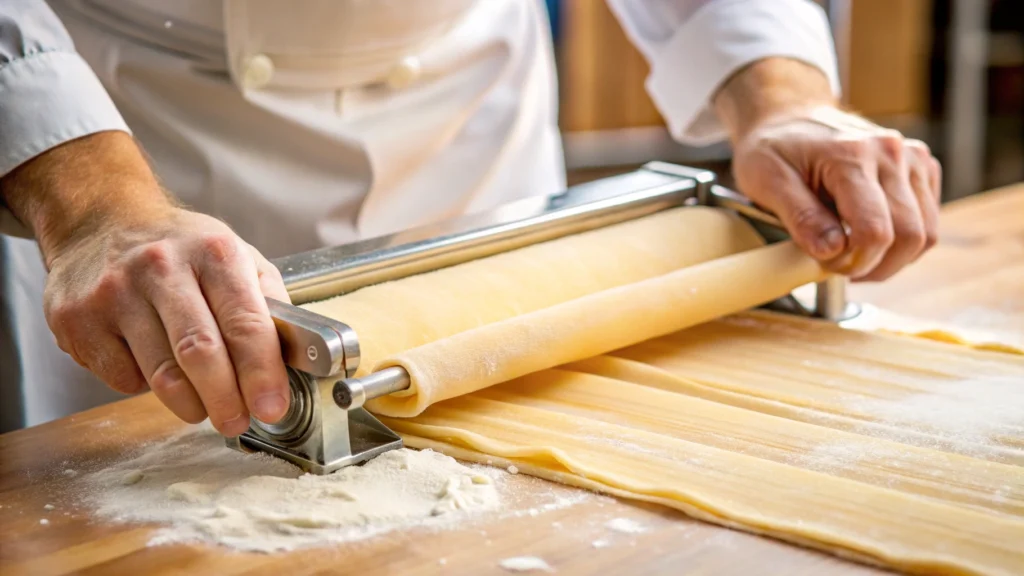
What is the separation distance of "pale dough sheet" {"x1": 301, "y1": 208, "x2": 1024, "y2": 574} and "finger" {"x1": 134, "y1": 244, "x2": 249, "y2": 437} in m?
0.13

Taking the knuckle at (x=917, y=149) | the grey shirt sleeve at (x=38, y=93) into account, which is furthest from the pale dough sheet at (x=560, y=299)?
the grey shirt sleeve at (x=38, y=93)

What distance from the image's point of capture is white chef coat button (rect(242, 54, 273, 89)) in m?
1.28

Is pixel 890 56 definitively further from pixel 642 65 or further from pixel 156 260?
pixel 156 260

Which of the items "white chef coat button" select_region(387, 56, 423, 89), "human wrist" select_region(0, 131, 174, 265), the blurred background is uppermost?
"white chef coat button" select_region(387, 56, 423, 89)

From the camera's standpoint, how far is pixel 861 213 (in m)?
1.20

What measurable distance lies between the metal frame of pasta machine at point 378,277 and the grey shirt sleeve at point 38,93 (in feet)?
0.80

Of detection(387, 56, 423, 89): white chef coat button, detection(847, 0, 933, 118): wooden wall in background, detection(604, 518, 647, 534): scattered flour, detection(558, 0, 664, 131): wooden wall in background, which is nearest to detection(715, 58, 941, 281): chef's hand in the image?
detection(387, 56, 423, 89): white chef coat button

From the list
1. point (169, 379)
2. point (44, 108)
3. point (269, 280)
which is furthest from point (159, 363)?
point (44, 108)

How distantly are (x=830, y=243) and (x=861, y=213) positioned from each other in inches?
1.9

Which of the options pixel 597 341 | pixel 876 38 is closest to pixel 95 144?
pixel 597 341

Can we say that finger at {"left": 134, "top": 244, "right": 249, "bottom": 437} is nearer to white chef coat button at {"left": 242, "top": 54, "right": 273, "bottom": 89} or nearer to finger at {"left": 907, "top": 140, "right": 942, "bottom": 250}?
white chef coat button at {"left": 242, "top": 54, "right": 273, "bottom": 89}

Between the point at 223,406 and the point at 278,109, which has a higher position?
the point at 278,109

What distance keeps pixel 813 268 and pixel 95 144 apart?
78 cm

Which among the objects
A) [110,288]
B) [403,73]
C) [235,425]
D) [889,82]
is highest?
[403,73]
